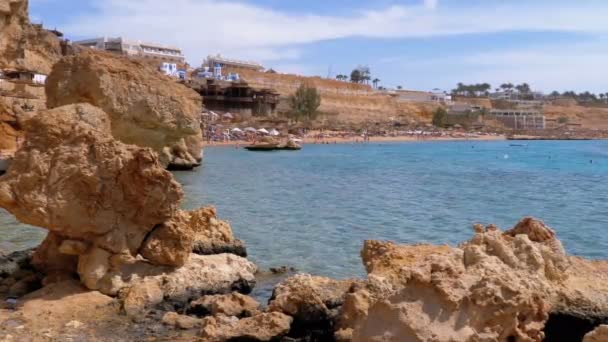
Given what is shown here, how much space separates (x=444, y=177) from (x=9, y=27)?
75.6 ft

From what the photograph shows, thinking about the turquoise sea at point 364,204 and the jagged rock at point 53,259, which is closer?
the jagged rock at point 53,259

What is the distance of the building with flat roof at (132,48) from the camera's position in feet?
291

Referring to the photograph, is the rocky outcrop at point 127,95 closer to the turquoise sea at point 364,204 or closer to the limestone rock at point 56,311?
the turquoise sea at point 364,204

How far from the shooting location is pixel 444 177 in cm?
3234

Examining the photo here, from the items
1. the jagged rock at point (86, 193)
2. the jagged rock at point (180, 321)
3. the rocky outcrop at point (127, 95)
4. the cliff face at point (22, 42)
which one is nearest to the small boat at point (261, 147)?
the cliff face at point (22, 42)

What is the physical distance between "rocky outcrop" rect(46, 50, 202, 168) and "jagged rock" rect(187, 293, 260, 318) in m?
15.5

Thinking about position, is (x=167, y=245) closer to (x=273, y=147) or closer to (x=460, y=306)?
(x=460, y=306)

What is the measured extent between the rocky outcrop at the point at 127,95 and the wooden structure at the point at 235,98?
41420 mm

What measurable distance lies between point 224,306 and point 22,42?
3461cm

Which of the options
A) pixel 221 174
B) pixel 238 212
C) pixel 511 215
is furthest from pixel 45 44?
pixel 511 215

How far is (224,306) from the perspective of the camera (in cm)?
731

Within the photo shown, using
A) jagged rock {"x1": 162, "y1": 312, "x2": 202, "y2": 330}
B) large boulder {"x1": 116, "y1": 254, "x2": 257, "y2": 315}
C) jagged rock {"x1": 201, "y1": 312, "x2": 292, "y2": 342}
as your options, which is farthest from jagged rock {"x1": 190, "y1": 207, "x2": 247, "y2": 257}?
jagged rock {"x1": 201, "y1": 312, "x2": 292, "y2": 342}

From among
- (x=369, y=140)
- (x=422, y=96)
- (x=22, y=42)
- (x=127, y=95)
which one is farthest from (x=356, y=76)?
(x=127, y=95)

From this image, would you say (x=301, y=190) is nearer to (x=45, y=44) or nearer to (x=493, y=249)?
(x=493, y=249)
